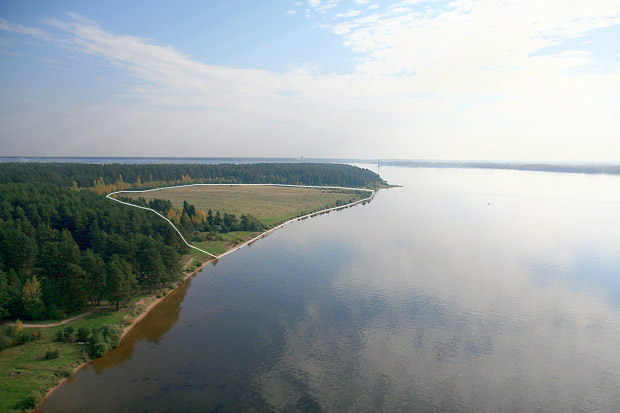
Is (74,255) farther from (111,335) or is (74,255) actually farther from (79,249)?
(79,249)

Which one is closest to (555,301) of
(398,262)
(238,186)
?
(398,262)

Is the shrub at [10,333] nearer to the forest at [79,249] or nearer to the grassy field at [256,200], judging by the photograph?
the forest at [79,249]

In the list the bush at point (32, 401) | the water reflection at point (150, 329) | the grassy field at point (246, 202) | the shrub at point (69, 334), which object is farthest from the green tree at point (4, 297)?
the grassy field at point (246, 202)

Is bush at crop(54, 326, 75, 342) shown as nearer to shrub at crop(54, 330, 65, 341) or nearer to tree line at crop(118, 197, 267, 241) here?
shrub at crop(54, 330, 65, 341)

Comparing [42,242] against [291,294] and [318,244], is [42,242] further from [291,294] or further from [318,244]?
[318,244]

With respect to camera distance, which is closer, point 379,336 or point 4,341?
point 4,341

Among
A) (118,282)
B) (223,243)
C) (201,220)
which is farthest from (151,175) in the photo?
(118,282)
